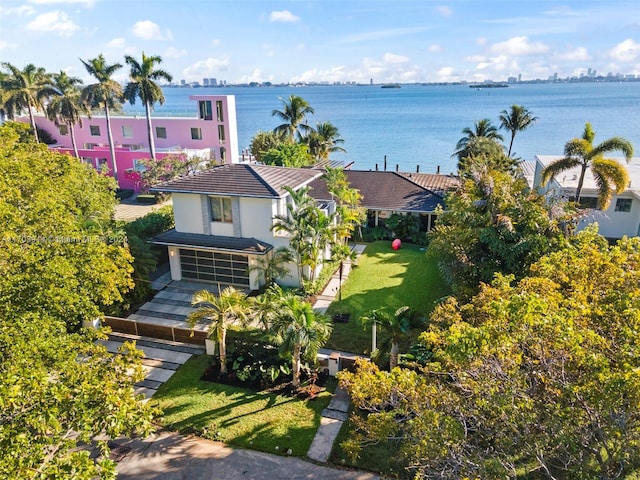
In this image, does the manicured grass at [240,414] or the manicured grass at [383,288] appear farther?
the manicured grass at [383,288]

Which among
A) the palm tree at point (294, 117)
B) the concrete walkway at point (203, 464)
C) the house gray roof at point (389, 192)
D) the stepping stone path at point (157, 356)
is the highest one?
the palm tree at point (294, 117)

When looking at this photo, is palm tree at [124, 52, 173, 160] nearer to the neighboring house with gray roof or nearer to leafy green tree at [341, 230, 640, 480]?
the neighboring house with gray roof

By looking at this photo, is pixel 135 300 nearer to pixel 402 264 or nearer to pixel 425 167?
pixel 402 264

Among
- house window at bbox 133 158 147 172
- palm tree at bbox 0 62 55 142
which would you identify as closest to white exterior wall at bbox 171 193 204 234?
house window at bbox 133 158 147 172

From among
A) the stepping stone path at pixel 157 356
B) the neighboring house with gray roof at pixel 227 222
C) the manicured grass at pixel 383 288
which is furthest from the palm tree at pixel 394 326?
the neighboring house with gray roof at pixel 227 222

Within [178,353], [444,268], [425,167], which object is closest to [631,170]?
[444,268]

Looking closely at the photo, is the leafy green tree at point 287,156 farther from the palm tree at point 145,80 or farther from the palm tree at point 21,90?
the palm tree at point 21,90

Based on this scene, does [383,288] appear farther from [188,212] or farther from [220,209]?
[188,212]

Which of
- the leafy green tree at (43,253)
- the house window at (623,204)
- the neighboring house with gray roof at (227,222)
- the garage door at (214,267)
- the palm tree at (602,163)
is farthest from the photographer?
the house window at (623,204)
